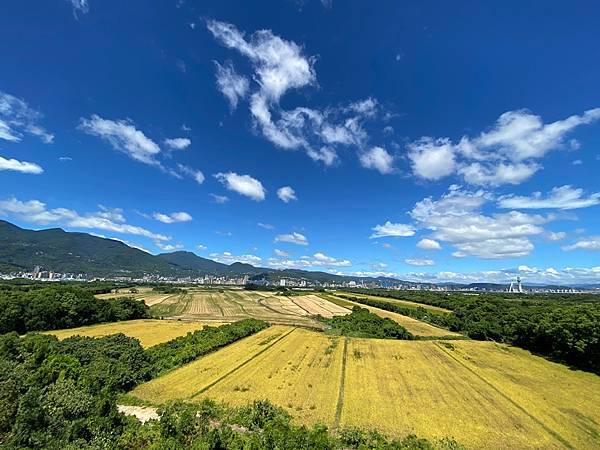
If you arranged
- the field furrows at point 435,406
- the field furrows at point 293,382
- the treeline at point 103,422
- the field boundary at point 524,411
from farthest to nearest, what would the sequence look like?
1. the field furrows at point 293,382
2. the field furrows at point 435,406
3. the field boundary at point 524,411
4. the treeline at point 103,422

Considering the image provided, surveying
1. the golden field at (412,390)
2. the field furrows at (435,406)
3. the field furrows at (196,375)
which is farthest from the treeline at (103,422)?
the field furrows at (196,375)

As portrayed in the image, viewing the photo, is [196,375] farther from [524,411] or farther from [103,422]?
[524,411]

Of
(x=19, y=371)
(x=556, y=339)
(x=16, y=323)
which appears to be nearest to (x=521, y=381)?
(x=556, y=339)

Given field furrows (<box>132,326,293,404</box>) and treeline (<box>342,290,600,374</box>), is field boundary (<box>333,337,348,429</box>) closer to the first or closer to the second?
field furrows (<box>132,326,293,404</box>)

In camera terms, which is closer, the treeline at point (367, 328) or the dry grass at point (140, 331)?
the dry grass at point (140, 331)

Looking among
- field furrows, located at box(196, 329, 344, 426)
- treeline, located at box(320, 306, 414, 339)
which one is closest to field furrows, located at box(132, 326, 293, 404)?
field furrows, located at box(196, 329, 344, 426)

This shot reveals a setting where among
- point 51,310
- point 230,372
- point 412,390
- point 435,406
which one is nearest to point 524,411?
point 435,406

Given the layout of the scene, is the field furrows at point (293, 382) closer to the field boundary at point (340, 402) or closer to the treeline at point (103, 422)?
the field boundary at point (340, 402)
